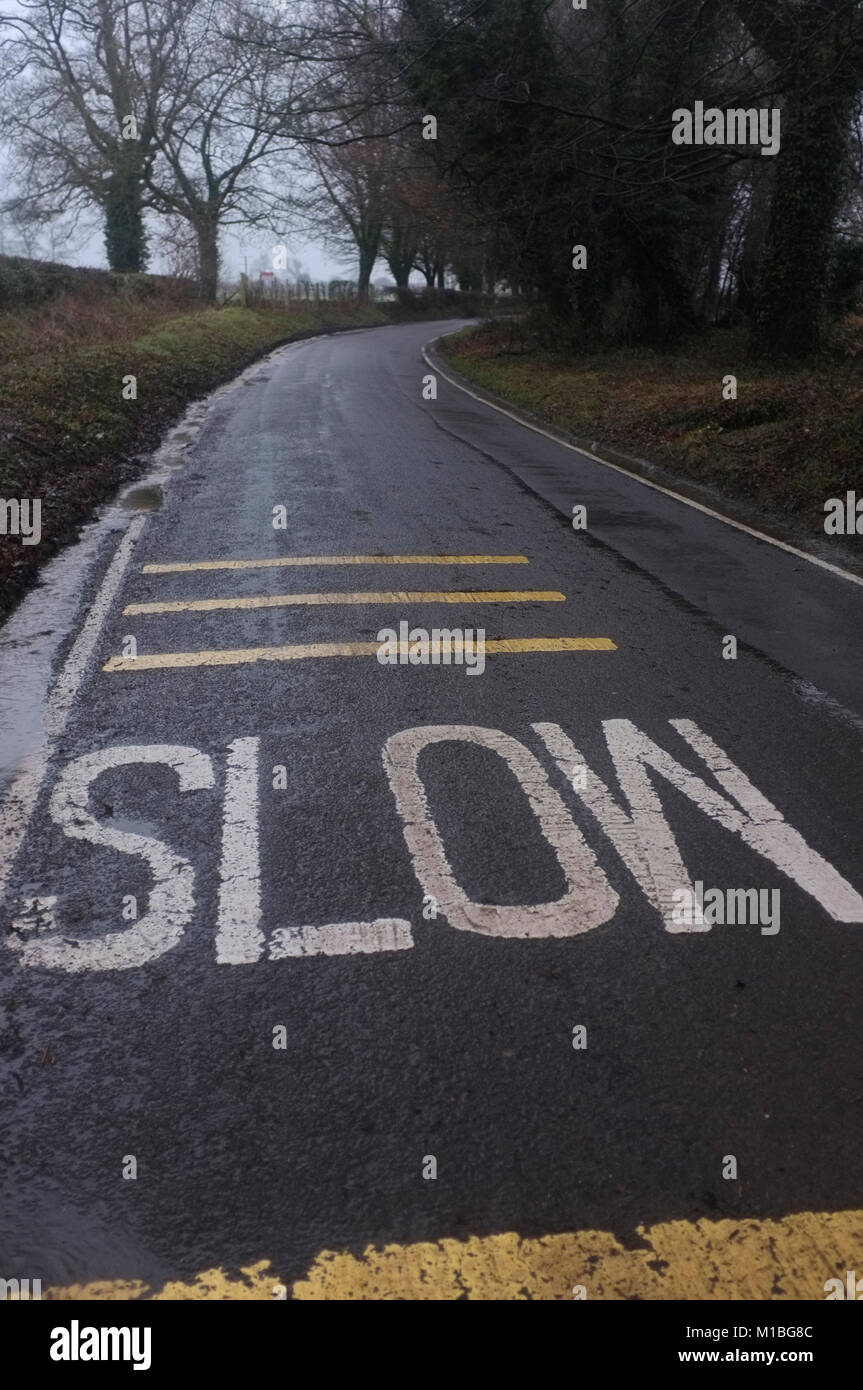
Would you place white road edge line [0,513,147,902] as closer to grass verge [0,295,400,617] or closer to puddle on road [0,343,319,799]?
puddle on road [0,343,319,799]

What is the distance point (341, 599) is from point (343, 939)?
4483mm

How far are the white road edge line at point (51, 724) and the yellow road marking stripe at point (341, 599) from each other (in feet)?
1.44

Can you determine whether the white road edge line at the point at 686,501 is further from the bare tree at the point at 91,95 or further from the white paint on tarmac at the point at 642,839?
the bare tree at the point at 91,95

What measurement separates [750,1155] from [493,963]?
3.63 feet

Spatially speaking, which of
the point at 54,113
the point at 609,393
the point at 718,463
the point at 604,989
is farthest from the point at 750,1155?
the point at 54,113

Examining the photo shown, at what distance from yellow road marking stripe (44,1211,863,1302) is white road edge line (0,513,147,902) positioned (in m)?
2.12

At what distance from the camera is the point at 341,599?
27.2 ft

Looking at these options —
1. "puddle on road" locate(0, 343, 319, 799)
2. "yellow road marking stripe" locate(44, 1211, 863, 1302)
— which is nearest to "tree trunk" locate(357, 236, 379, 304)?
"puddle on road" locate(0, 343, 319, 799)

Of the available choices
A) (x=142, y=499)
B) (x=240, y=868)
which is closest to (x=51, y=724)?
(x=240, y=868)

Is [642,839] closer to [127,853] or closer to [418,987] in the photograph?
[418,987]

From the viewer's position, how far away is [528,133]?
70.4 ft

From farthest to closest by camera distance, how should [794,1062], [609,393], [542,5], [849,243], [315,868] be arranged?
1. [849,243]
2. [609,393]
3. [542,5]
4. [315,868]
5. [794,1062]

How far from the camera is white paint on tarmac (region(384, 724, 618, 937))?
4.22 metres
